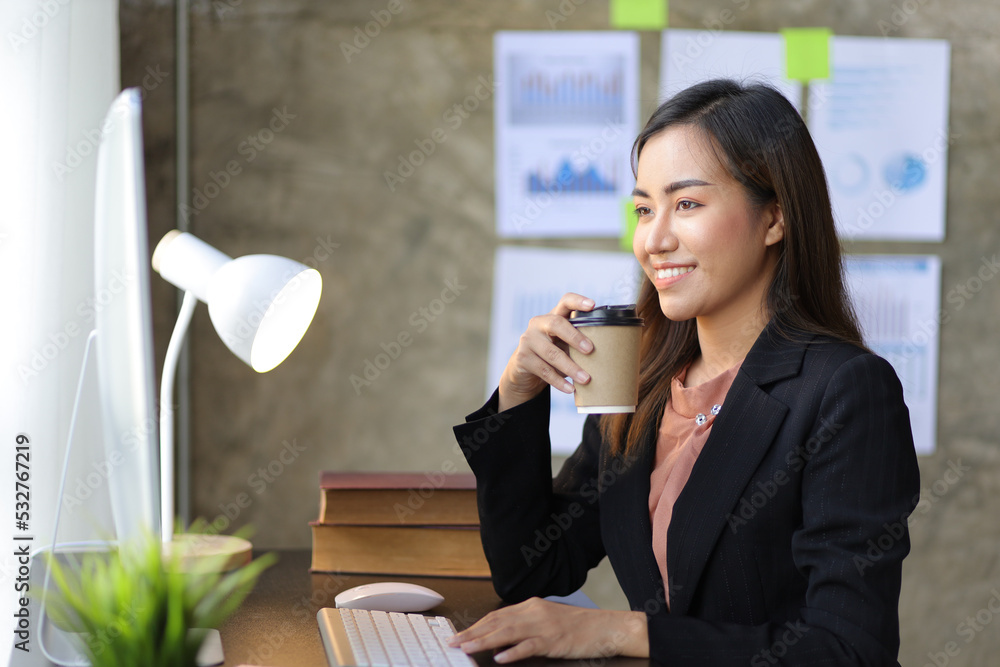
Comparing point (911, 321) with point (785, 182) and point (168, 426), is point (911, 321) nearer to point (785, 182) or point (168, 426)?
point (785, 182)

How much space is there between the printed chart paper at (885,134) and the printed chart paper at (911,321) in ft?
0.28

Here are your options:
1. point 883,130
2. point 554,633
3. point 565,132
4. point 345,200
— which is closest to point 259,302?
point 554,633

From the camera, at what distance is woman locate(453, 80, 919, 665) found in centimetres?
101

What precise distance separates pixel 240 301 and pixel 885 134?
2055 millimetres

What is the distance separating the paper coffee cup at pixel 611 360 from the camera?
3.64ft

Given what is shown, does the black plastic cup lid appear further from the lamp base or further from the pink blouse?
the lamp base

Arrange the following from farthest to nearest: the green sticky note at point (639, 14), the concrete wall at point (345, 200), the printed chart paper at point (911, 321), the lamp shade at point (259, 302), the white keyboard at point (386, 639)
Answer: the printed chart paper at point (911, 321) → the green sticky note at point (639, 14) → the concrete wall at point (345, 200) → the lamp shade at point (259, 302) → the white keyboard at point (386, 639)

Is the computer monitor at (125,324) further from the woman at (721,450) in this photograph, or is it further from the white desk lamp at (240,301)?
the woman at (721,450)

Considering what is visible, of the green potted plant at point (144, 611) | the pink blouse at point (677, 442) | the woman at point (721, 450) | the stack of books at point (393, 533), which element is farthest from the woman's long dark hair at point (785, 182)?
the green potted plant at point (144, 611)

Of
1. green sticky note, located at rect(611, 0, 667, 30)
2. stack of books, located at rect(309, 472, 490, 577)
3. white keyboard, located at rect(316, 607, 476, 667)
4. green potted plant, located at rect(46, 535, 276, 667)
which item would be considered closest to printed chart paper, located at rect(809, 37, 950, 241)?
green sticky note, located at rect(611, 0, 667, 30)

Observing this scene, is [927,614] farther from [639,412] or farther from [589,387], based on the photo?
[589,387]

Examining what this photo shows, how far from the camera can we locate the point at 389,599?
3.96 feet

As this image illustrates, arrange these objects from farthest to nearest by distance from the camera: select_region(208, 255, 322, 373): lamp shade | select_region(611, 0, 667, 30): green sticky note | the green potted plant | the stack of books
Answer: select_region(611, 0, 667, 30): green sticky note, the stack of books, select_region(208, 255, 322, 373): lamp shade, the green potted plant

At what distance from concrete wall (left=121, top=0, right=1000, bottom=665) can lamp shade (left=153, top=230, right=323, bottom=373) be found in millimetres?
1023
